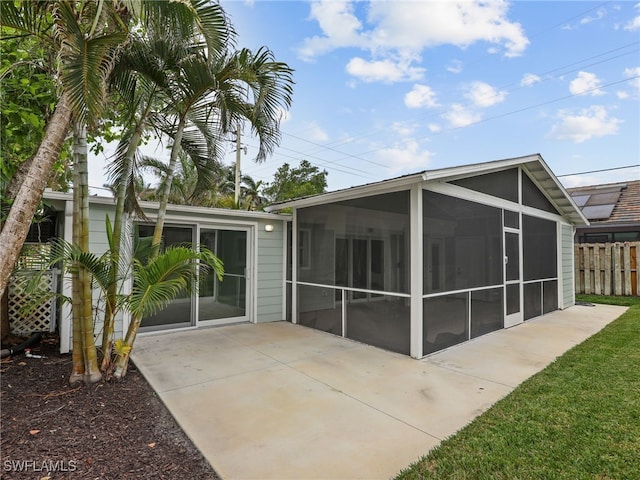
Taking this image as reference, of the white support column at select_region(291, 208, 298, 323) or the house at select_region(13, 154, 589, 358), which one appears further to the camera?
the white support column at select_region(291, 208, 298, 323)

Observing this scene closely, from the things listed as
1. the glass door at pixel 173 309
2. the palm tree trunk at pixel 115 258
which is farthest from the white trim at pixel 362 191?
the palm tree trunk at pixel 115 258

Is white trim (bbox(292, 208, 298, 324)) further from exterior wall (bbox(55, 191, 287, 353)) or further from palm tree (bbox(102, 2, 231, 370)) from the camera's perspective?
palm tree (bbox(102, 2, 231, 370))

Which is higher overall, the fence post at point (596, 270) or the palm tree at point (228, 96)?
the palm tree at point (228, 96)

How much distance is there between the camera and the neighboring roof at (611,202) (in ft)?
40.0

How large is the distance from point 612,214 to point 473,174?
35.5 feet

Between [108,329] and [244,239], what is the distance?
3.55m

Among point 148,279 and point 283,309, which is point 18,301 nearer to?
point 148,279

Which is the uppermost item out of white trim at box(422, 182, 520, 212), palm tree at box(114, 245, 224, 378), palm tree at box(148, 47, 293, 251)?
palm tree at box(148, 47, 293, 251)

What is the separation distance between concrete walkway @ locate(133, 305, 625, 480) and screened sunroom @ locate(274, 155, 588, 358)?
42cm

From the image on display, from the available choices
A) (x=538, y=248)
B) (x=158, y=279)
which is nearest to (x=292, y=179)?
(x=538, y=248)

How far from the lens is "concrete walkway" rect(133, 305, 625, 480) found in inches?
98.7

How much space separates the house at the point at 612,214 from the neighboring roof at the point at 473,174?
3466mm

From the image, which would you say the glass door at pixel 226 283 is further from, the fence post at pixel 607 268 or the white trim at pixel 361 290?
the fence post at pixel 607 268

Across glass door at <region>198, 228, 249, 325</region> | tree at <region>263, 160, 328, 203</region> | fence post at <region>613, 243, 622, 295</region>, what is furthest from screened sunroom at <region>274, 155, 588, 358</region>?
tree at <region>263, 160, 328, 203</region>
